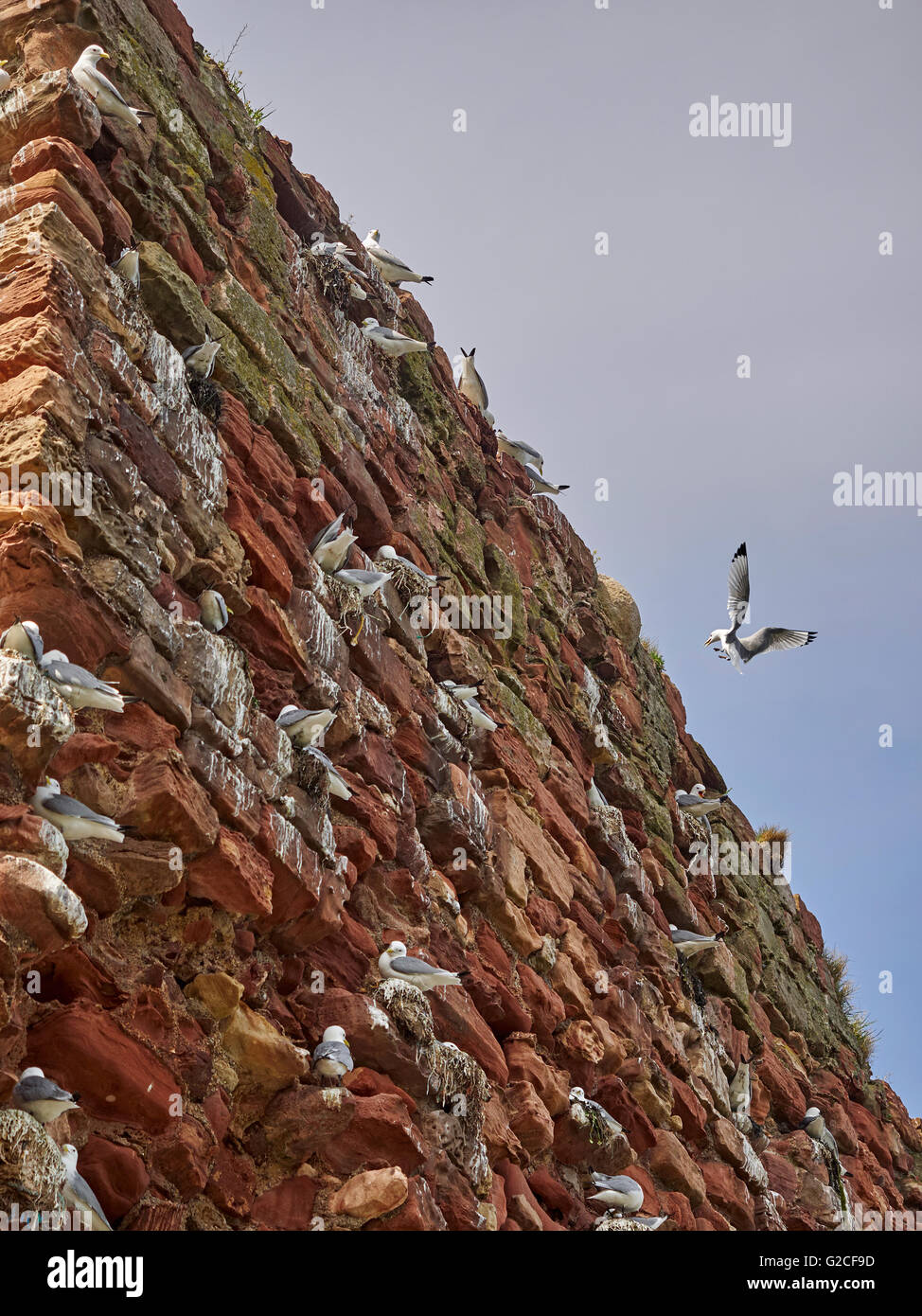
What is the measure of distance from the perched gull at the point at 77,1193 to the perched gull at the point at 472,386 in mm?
9960

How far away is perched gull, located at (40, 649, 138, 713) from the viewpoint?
3.79 m

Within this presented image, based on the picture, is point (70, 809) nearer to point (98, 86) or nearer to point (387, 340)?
point (98, 86)

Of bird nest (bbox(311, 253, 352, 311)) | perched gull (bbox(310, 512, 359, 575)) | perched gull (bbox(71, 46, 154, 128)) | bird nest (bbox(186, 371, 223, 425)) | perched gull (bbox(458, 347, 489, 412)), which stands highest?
perched gull (bbox(458, 347, 489, 412))

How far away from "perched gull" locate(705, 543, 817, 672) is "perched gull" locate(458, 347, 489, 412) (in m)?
3.01

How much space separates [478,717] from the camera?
780 centimetres

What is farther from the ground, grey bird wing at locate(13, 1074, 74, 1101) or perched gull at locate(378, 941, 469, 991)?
perched gull at locate(378, 941, 469, 991)

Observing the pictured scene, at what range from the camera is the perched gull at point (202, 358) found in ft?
19.1

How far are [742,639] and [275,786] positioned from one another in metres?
7.38

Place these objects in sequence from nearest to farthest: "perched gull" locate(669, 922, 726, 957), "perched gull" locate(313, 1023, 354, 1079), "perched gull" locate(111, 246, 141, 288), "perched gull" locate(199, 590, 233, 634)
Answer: "perched gull" locate(313, 1023, 354, 1079)
"perched gull" locate(199, 590, 233, 634)
"perched gull" locate(111, 246, 141, 288)
"perched gull" locate(669, 922, 726, 957)

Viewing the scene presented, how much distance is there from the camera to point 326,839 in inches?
205

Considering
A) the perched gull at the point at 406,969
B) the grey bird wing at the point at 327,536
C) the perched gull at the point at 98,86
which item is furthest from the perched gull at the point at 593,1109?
the perched gull at the point at 98,86

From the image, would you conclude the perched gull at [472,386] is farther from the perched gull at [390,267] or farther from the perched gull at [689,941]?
the perched gull at [689,941]

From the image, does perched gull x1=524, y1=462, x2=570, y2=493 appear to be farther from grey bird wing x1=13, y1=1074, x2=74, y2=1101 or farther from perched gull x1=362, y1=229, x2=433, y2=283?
grey bird wing x1=13, y1=1074, x2=74, y2=1101

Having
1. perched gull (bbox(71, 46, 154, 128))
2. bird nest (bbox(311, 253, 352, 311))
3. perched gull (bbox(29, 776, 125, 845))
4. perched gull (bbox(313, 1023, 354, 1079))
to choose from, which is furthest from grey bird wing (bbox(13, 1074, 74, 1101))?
bird nest (bbox(311, 253, 352, 311))
